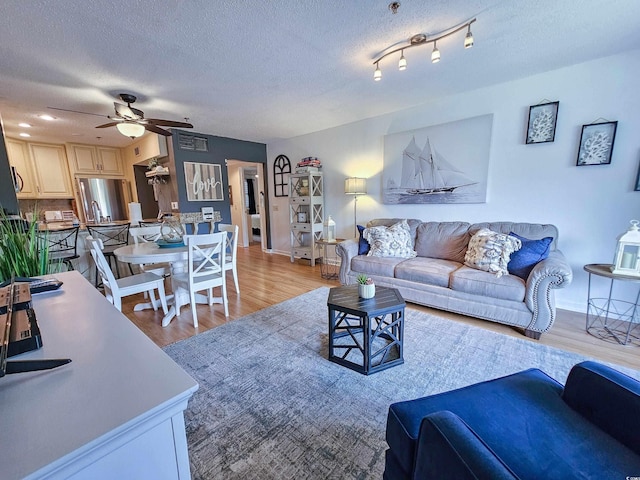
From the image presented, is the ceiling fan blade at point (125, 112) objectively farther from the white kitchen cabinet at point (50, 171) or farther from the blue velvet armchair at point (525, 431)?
the blue velvet armchair at point (525, 431)

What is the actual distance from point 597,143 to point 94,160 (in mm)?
7837

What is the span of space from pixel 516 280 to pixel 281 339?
2154 mm

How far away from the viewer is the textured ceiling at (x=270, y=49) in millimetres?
1688

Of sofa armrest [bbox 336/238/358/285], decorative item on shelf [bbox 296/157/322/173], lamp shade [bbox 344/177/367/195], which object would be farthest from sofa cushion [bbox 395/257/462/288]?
decorative item on shelf [bbox 296/157/322/173]

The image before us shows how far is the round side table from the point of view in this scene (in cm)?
220

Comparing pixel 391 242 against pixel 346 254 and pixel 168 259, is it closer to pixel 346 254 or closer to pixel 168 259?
pixel 346 254

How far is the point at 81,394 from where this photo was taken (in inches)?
22.9

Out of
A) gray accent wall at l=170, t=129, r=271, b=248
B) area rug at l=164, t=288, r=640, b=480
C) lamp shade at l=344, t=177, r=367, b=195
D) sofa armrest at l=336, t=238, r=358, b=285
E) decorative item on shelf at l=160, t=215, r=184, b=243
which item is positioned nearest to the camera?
area rug at l=164, t=288, r=640, b=480

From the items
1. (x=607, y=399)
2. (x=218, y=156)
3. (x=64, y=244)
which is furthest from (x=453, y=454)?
(x=218, y=156)

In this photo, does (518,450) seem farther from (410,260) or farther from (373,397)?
(410,260)

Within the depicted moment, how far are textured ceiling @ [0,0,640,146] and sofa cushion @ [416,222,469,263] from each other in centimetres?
160

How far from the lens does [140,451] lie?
0.54 meters

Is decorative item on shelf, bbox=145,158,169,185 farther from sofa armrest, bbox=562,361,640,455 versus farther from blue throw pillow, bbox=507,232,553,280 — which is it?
sofa armrest, bbox=562,361,640,455

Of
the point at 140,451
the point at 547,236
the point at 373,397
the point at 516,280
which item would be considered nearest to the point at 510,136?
the point at 547,236
